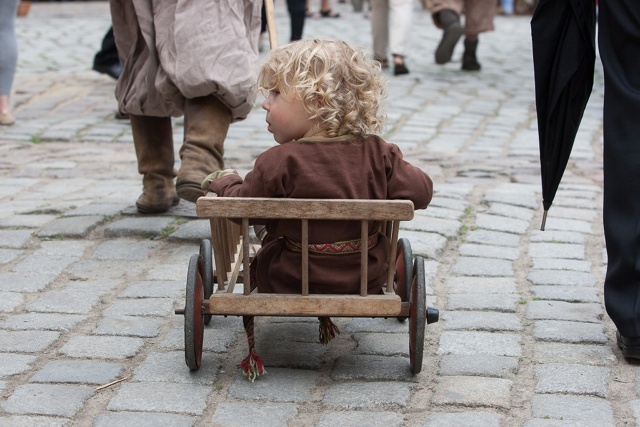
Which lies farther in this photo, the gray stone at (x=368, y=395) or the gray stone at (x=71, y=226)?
the gray stone at (x=71, y=226)

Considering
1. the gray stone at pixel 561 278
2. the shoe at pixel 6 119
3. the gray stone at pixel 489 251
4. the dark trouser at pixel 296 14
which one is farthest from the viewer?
the dark trouser at pixel 296 14

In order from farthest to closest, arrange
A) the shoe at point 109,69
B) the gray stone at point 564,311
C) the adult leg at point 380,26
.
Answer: the adult leg at point 380,26 → the shoe at point 109,69 → the gray stone at point 564,311

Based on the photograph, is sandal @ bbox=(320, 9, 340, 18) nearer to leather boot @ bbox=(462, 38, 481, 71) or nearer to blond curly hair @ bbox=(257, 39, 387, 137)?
leather boot @ bbox=(462, 38, 481, 71)

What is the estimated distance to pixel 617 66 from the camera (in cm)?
342

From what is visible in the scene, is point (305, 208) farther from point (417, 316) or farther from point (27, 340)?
point (27, 340)

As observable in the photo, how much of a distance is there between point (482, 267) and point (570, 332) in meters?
0.86

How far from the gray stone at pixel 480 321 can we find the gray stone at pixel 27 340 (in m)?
1.29

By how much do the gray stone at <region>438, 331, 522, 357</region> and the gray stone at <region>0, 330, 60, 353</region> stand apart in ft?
4.02

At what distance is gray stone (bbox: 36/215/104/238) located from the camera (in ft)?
16.0

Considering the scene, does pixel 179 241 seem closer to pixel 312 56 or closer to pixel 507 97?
pixel 312 56

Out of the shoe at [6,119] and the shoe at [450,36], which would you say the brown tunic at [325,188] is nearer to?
the shoe at [6,119]

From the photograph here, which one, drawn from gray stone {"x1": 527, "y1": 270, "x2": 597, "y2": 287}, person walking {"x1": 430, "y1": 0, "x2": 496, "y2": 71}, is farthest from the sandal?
gray stone {"x1": 527, "y1": 270, "x2": 597, "y2": 287}

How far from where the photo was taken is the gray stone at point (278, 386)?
308cm

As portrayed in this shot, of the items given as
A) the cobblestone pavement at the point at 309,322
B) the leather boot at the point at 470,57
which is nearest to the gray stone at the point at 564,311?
the cobblestone pavement at the point at 309,322
